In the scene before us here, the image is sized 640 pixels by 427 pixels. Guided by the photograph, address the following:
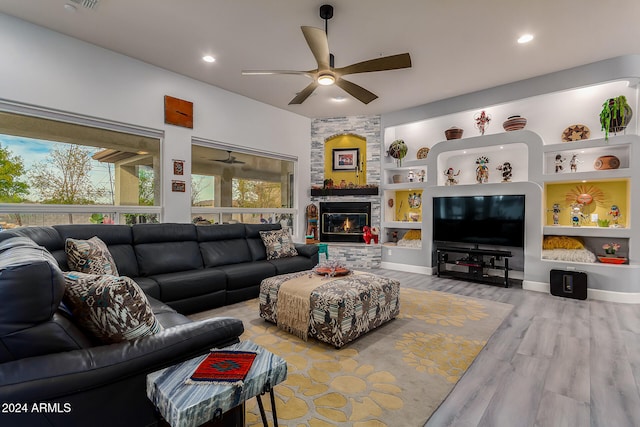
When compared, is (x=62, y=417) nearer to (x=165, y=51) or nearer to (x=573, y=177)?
(x=165, y=51)

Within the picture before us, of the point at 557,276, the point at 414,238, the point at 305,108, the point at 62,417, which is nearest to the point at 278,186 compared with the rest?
the point at 305,108

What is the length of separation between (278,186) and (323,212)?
3.78ft

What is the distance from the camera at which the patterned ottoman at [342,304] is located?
8.28 ft

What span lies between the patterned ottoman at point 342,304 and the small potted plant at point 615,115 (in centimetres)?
373

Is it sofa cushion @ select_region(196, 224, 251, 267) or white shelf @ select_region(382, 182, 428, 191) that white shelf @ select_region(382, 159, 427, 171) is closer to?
white shelf @ select_region(382, 182, 428, 191)

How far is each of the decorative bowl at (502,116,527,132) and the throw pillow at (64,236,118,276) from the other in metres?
5.67

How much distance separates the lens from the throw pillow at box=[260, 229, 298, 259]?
4523mm

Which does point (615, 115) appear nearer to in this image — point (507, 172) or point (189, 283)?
point (507, 172)

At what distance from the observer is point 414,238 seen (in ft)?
19.8

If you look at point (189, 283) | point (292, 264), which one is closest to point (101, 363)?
point (189, 283)

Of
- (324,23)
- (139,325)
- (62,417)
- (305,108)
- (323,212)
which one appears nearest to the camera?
(62,417)

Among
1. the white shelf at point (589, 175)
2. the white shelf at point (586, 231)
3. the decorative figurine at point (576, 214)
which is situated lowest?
the white shelf at point (586, 231)

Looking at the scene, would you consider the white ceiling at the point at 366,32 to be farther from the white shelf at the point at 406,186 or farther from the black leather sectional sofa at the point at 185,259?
the black leather sectional sofa at the point at 185,259

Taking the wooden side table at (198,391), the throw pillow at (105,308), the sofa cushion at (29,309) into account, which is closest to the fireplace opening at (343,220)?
the wooden side table at (198,391)
